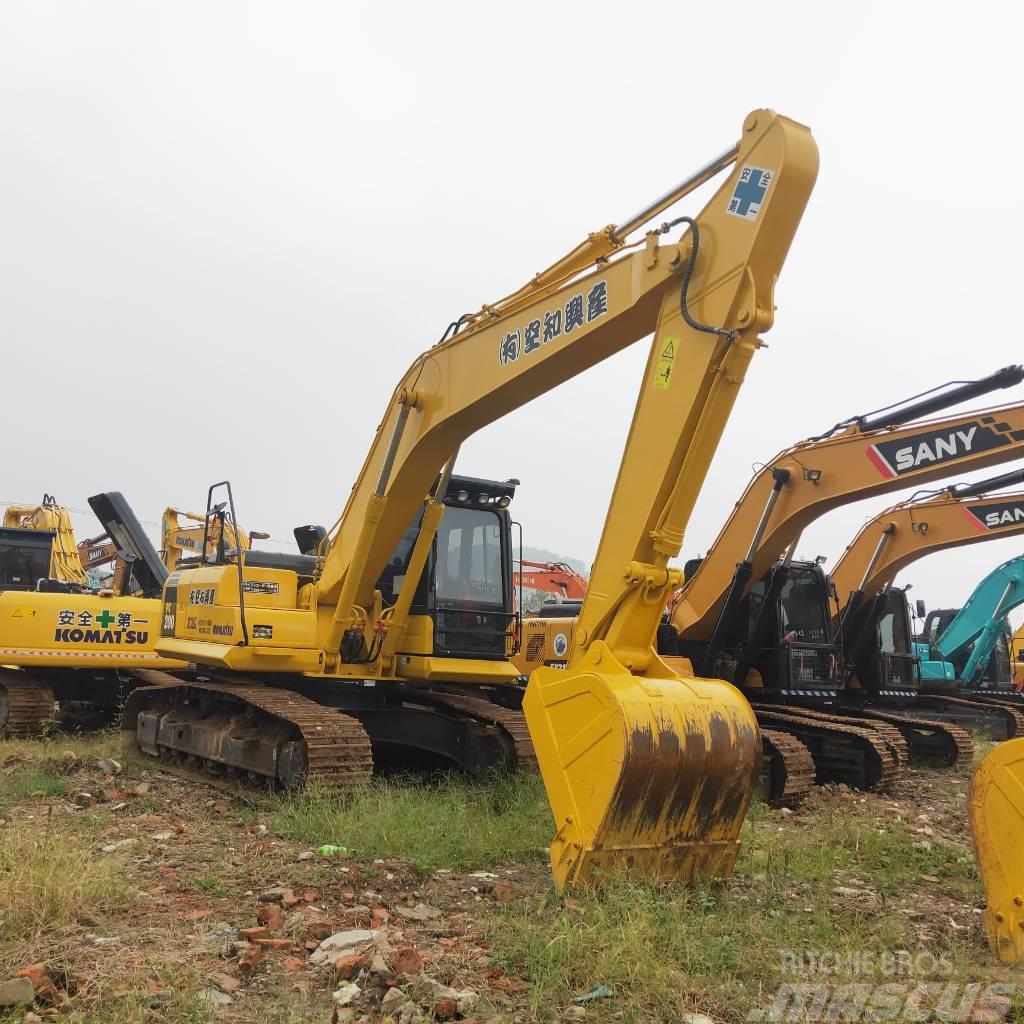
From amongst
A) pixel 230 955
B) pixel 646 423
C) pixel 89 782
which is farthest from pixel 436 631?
pixel 230 955

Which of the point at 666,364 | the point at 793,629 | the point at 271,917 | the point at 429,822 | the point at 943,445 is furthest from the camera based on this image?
the point at 793,629

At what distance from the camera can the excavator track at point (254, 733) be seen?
293 inches

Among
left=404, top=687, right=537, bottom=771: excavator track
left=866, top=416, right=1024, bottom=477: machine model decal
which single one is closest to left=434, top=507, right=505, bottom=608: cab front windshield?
left=404, top=687, right=537, bottom=771: excavator track

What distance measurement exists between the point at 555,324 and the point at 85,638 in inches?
314

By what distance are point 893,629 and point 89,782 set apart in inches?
414

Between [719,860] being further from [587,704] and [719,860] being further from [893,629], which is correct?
[893,629]

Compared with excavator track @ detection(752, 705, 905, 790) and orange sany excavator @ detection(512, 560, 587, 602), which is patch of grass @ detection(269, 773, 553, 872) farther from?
orange sany excavator @ detection(512, 560, 587, 602)

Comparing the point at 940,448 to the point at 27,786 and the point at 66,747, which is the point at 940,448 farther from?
the point at 66,747

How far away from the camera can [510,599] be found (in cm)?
936

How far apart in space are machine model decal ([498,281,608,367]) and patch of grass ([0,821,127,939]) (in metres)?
4.06

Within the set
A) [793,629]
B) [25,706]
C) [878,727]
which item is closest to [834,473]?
[793,629]

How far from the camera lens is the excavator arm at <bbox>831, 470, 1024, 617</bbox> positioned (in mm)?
14055

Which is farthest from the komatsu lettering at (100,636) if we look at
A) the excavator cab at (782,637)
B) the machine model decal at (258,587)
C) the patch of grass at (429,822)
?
the excavator cab at (782,637)

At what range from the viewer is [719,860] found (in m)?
5.23
